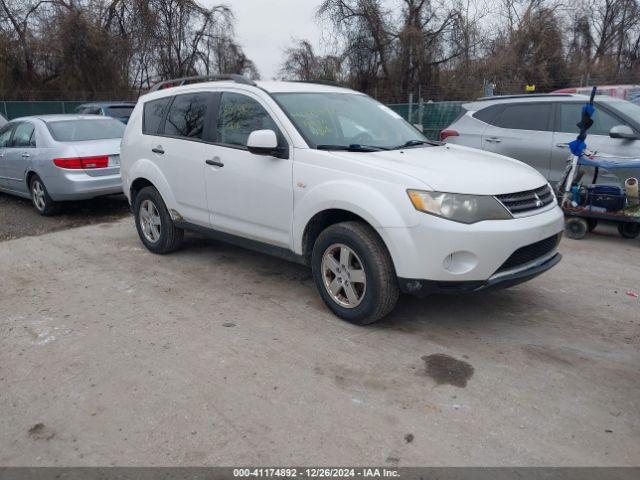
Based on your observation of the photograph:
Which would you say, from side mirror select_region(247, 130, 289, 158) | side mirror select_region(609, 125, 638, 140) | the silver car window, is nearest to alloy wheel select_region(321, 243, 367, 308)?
side mirror select_region(247, 130, 289, 158)

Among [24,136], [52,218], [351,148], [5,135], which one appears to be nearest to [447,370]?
[351,148]

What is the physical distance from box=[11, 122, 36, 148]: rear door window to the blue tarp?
7.70 m

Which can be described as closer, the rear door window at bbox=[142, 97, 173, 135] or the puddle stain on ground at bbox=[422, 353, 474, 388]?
the puddle stain on ground at bbox=[422, 353, 474, 388]

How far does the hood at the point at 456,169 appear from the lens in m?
3.76

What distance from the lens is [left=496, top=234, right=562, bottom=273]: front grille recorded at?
386 cm

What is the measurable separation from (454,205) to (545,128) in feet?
15.7

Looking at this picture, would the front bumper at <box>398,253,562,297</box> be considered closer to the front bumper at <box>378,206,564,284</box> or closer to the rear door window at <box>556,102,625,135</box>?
the front bumper at <box>378,206,564,284</box>

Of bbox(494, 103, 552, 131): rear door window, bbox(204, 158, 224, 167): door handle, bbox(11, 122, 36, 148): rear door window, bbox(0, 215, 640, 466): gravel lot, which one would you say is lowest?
bbox(0, 215, 640, 466): gravel lot

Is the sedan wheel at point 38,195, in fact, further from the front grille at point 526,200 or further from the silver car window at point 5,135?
the front grille at point 526,200

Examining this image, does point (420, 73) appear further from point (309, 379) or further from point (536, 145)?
point (309, 379)

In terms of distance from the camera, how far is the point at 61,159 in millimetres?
7676

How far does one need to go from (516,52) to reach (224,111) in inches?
720

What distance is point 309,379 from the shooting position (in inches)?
135

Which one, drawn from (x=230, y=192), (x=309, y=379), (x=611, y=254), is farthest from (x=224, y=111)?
(x=611, y=254)
